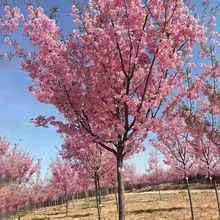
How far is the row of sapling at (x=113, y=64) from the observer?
8.34 m

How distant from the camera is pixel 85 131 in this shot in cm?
905

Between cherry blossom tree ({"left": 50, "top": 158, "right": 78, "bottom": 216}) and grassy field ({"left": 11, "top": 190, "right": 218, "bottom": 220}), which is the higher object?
cherry blossom tree ({"left": 50, "top": 158, "right": 78, "bottom": 216})

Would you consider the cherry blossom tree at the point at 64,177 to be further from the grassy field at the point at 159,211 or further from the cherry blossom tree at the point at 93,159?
the cherry blossom tree at the point at 93,159

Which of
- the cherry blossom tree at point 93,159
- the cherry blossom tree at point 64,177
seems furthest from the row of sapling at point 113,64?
the cherry blossom tree at point 64,177

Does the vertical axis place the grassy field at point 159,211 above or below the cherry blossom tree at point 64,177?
below

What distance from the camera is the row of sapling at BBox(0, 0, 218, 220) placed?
8.34 metres

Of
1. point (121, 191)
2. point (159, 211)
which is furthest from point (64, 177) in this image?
point (121, 191)

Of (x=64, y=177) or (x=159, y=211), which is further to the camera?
(x=64, y=177)

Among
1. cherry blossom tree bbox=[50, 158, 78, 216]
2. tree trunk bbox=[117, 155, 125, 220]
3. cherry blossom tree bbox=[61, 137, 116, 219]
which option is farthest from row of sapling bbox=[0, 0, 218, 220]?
cherry blossom tree bbox=[50, 158, 78, 216]

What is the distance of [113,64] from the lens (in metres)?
8.49

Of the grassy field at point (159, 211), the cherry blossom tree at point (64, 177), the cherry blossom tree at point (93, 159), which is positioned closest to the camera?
the cherry blossom tree at point (93, 159)

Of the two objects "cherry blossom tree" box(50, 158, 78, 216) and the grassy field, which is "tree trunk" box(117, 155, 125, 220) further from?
"cherry blossom tree" box(50, 158, 78, 216)

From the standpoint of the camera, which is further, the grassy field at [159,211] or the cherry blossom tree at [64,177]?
the cherry blossom tree at [64,177]

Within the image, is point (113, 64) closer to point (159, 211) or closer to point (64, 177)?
point (159, 211)
